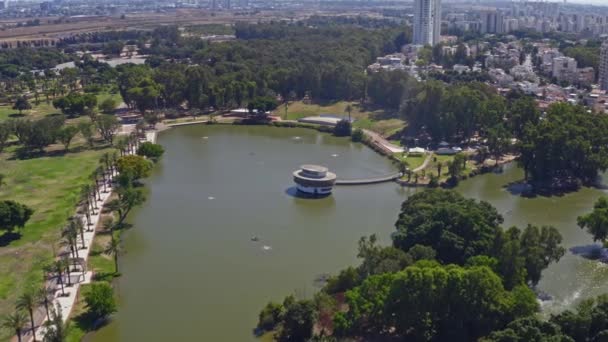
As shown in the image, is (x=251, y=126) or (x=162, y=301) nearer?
(x=162, y=301)

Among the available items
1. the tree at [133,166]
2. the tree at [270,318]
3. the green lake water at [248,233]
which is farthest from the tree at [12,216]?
the tree at [270,318]

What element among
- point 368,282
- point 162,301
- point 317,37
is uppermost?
point 317,37

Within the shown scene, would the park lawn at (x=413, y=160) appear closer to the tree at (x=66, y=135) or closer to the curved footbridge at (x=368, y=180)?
the curved footbridge at (x=368, y=180)

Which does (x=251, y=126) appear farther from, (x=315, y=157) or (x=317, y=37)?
(x=317, y=37)

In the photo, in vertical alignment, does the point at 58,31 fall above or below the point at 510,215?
above

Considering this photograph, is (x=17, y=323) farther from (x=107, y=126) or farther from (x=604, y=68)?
(x=604, y=68)

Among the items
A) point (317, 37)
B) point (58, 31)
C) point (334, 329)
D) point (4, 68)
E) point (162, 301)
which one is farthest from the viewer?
point (58, 31)

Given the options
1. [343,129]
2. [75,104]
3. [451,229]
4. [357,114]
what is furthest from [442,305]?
[75,104]

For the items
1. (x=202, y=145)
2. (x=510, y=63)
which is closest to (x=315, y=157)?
(x=202, y=145)
